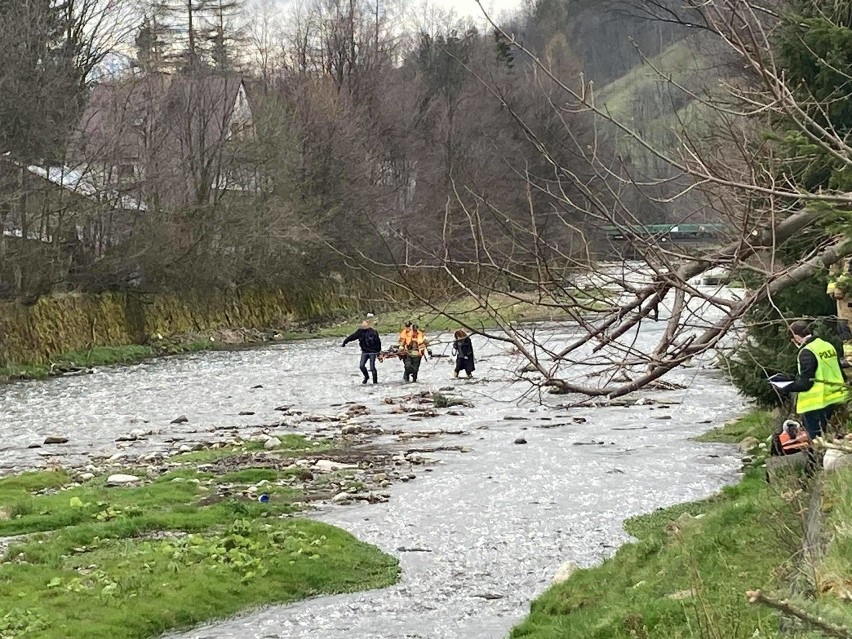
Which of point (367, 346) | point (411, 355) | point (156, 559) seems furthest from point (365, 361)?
point (156, 559)

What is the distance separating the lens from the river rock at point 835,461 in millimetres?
9895

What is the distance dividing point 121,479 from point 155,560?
17.7 ft

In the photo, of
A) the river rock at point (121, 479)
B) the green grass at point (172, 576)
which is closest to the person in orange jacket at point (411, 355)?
the river rock at point (121, 479)

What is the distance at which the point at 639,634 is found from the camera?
26.6ft

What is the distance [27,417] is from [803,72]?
59.6 ft

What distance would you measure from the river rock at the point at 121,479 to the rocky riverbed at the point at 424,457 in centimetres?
83

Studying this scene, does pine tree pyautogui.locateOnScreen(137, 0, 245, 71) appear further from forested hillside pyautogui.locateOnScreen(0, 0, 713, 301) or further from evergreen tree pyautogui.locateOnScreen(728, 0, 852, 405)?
evergreen tree pyautogui.locateOnScreen(728, 0, 852, 405)

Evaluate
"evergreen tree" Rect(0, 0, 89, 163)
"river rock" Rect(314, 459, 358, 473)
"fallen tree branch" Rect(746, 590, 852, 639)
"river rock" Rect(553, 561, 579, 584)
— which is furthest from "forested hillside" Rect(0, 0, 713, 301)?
"fallen tree branch" Rect(746, 590, 852, 639)

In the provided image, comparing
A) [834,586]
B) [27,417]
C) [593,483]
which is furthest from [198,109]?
[834,586]

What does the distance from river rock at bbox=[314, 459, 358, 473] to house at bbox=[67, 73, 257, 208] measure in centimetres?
2567

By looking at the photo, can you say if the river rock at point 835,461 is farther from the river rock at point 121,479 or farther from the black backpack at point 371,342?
the black backpack at point 371,342

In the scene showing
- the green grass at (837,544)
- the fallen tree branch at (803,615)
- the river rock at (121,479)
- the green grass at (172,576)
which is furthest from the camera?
the river rock at (121,479)

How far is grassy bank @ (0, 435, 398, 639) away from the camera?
34.9 feet

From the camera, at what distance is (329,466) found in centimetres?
1859
